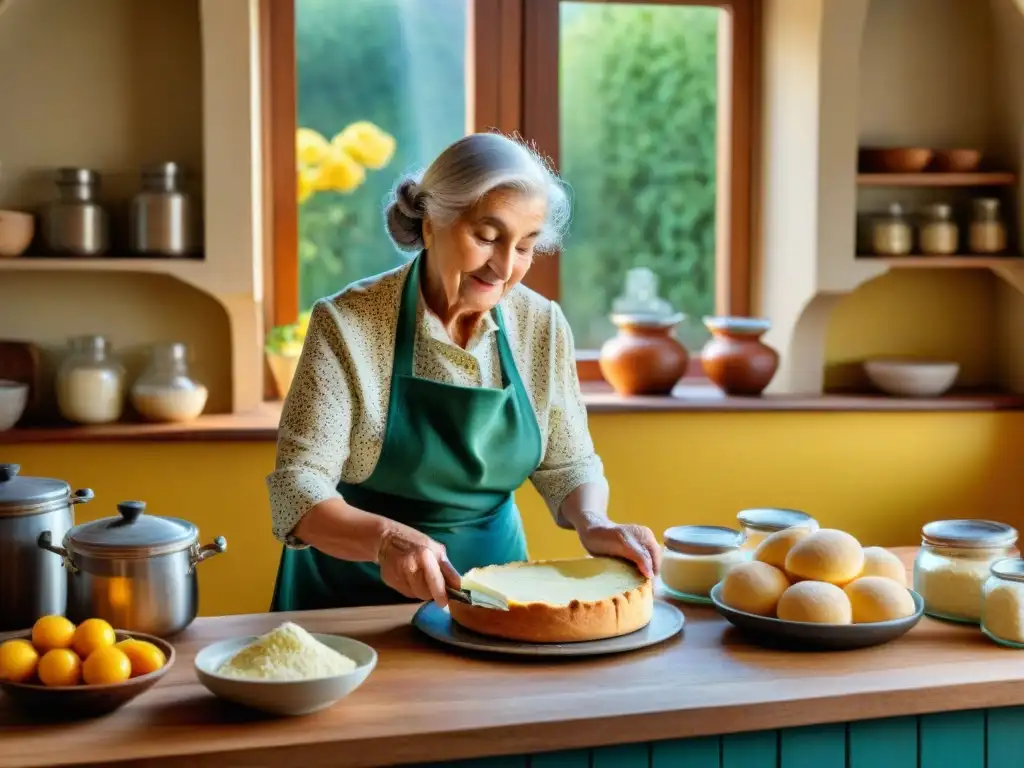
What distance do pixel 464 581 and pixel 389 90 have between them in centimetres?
240

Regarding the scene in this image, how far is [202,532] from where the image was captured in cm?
351

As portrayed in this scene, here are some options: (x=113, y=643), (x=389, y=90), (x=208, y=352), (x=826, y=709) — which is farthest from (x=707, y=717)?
(x=389, y=90)

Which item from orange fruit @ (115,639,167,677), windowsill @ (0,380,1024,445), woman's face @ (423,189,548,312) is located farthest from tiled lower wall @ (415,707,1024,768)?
windowsill @ (0,380,1024,445)

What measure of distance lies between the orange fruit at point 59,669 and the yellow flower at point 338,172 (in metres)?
2.53

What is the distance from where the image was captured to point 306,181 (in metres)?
3.92

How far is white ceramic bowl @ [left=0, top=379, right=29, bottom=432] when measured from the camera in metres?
3.44

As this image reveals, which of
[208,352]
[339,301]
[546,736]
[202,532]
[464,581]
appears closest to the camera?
[546,736]

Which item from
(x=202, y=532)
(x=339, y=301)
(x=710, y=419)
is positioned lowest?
(x=202, y=532)

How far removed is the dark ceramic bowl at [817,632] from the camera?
5.87 feet

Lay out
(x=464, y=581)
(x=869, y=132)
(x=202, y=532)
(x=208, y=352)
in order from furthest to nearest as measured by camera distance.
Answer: (x=869, y=132) → (x=208, y=352) → (x=202, y=532) → (x=464, y=581)

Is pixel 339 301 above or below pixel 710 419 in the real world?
above

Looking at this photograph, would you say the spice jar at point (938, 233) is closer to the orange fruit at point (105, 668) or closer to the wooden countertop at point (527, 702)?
the wooden countertop at point (527, 702)

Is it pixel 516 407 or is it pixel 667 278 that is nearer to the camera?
pixel 516 407

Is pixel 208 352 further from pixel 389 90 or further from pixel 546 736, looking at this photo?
pixel 546 736
